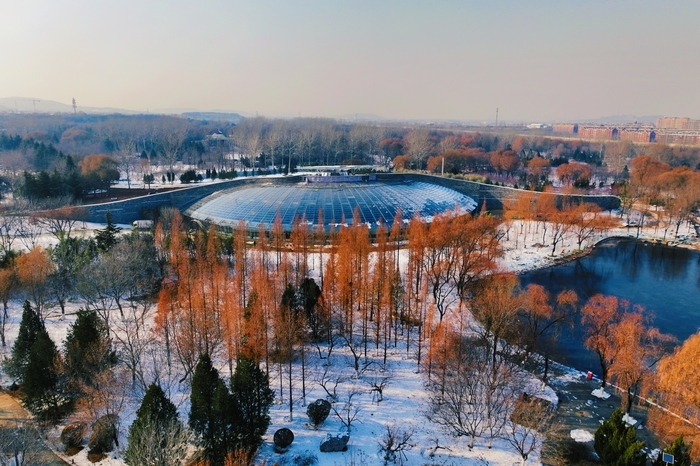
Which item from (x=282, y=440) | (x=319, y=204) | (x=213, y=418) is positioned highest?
(x=319, y=204)

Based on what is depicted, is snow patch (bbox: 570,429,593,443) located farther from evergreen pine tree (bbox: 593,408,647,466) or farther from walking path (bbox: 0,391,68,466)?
walking path (bbox: 0,391,68,466)

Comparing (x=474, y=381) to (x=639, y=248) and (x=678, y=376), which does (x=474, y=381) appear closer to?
(x=678, y=376)

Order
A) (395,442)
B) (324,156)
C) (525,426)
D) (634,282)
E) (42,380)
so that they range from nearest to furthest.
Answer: (395,442), (525,426), (42,380), (634,282), (324,156)

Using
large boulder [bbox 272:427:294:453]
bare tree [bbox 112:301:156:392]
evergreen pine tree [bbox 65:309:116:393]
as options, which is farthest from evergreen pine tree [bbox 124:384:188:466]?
evergreen pine tree [bbox 65:309:116:393]

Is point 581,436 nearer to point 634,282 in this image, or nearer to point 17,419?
point 17,419

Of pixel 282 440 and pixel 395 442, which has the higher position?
pixel 282 440

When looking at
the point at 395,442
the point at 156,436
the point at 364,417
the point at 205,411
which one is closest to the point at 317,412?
the point at 364,417
